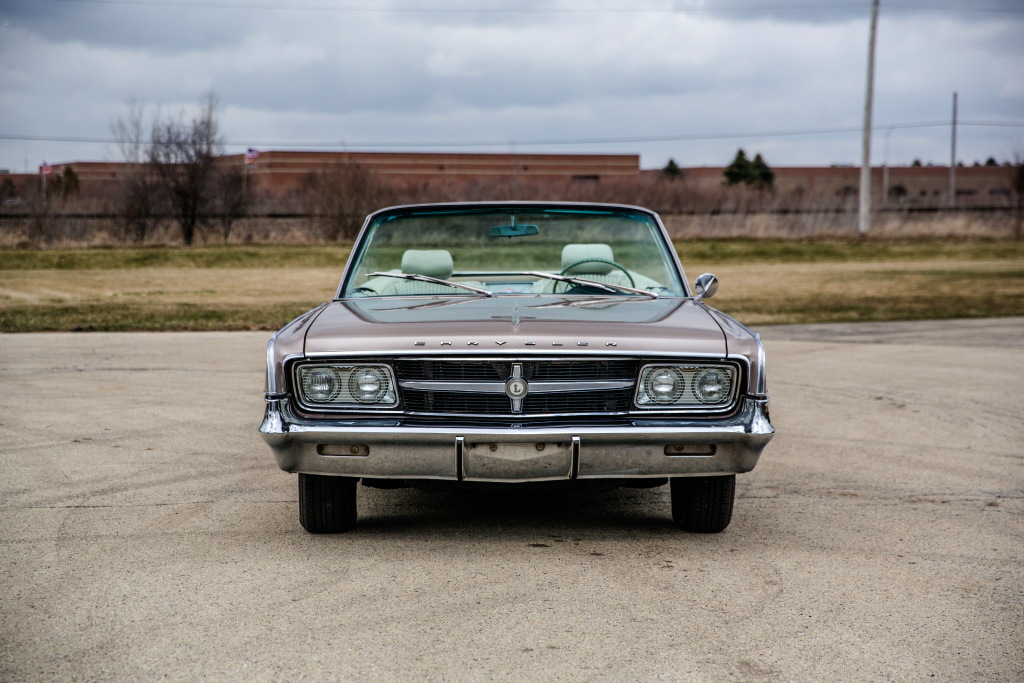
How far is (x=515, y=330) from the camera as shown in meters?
3.99

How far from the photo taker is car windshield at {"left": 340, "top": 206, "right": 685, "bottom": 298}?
5.14 m

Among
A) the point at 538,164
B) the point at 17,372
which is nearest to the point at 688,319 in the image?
the point at 17,372

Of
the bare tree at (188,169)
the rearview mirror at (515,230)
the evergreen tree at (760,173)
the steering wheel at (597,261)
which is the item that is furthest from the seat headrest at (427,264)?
the evergreen tree at (760,173)

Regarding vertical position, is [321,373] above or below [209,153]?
below

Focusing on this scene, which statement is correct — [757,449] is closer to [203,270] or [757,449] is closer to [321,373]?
[321,373]

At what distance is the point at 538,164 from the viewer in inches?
2571

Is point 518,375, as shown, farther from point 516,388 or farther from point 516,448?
point 516,448

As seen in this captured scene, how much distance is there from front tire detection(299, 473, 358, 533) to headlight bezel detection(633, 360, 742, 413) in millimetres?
1263

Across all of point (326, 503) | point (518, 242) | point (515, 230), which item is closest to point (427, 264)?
point (515, 230)

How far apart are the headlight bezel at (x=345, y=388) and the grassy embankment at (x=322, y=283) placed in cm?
1021

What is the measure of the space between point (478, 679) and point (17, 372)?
7.71m

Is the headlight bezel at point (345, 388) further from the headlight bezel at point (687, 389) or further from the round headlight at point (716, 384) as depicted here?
the round headlight at point (716, 384)

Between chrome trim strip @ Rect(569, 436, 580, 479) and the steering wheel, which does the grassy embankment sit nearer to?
the steering wheel

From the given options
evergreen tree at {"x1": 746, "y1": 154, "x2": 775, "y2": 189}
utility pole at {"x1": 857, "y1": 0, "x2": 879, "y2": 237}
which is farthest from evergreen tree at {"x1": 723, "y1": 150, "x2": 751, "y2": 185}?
utility pole at {"x1": 857, "y1": 0, "x2": 879, "y2": 237}
